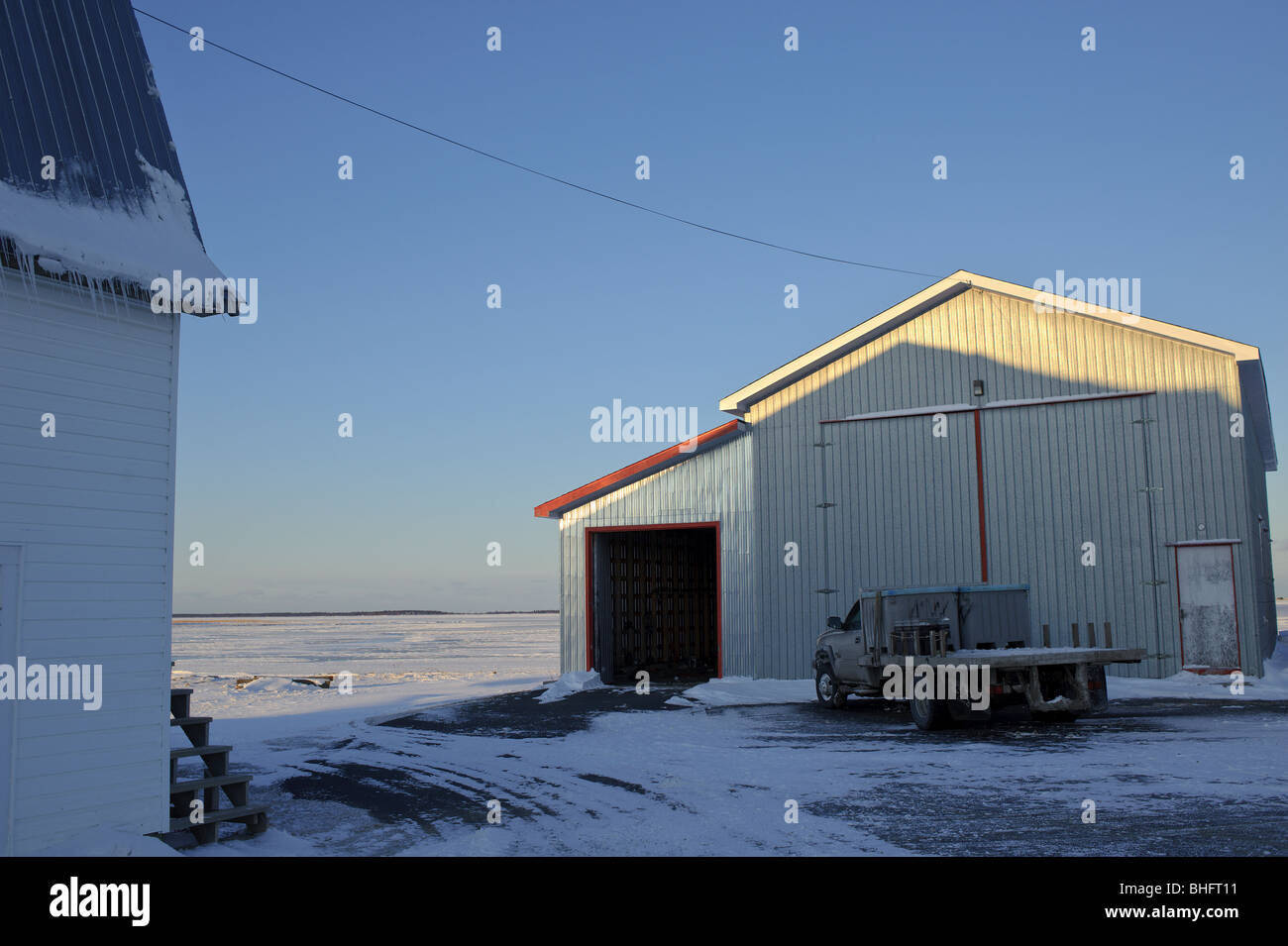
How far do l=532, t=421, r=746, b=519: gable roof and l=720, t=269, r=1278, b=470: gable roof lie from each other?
1.96 feet

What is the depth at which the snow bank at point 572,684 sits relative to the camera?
71.4 feet

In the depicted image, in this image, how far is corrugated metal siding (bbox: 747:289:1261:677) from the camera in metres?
18.7

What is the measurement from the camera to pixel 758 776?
37.1 feet

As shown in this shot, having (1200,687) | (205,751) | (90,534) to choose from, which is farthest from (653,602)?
(90,534)

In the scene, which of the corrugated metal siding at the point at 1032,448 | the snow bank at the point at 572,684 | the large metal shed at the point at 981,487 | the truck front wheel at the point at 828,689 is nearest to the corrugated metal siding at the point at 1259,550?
the large metal shed at the point at 981,487

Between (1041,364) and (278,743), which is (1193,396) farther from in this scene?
(278,743)

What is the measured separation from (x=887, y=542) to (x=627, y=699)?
601 centimetres

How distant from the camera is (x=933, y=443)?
2092 cm

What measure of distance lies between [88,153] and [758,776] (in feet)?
28.6

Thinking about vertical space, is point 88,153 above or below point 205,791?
above

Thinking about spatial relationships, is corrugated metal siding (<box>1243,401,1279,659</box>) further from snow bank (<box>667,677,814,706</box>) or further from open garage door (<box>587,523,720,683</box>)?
open garage door (<box>587,523,720,683</box>)

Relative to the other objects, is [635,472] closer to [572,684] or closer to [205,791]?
[572,684]

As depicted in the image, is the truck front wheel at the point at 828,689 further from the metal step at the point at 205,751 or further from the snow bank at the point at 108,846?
the snow bank at the point at 108,846
